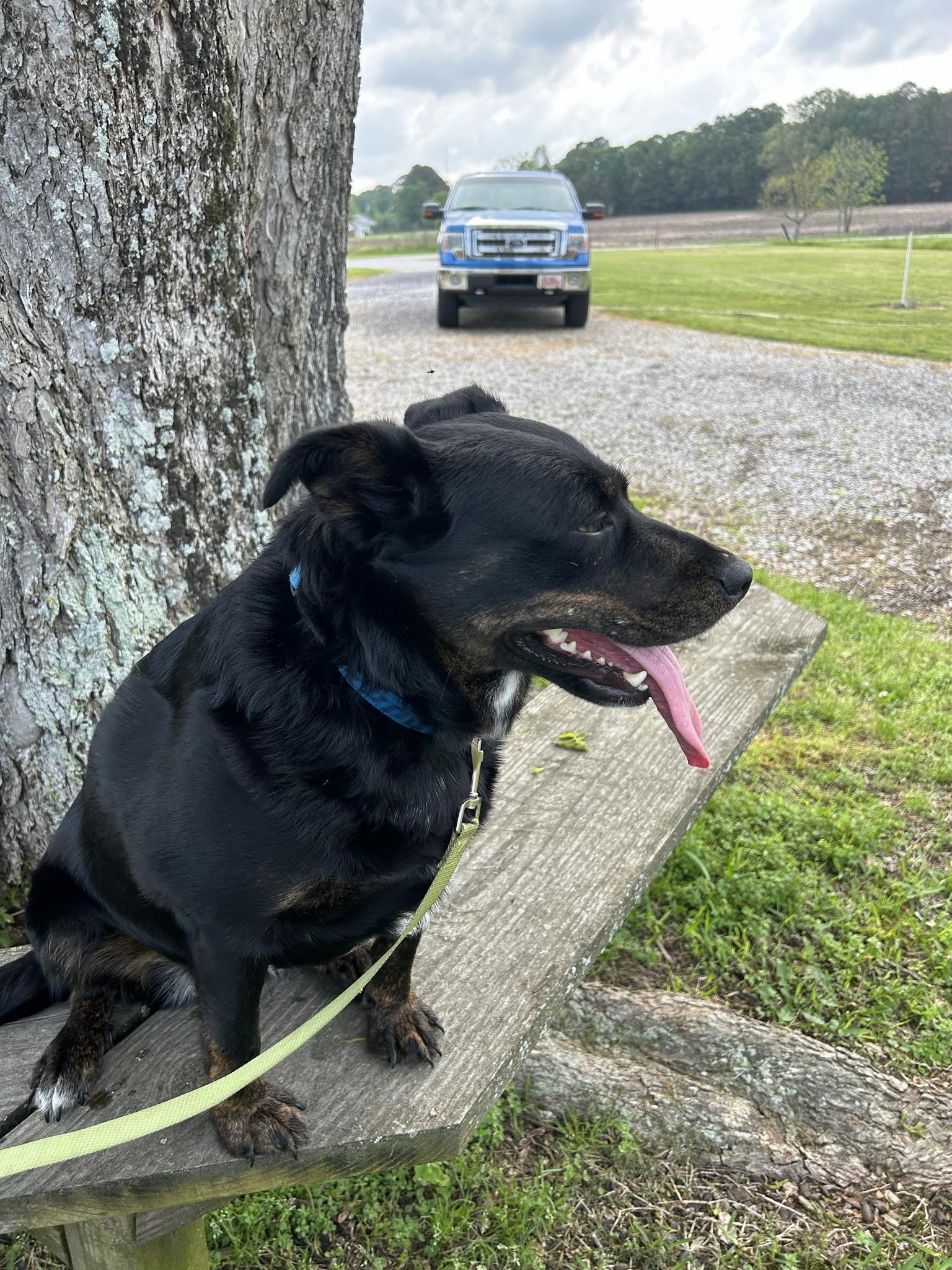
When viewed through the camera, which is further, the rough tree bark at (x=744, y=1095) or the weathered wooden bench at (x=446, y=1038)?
the rough tree bark at (x=744, y=1095)

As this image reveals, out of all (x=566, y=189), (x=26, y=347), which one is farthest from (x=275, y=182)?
(x=566, y=189)

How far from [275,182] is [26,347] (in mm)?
920

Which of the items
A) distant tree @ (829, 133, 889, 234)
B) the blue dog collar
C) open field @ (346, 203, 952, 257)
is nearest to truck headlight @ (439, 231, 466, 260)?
open field @ (346, 203, 952, 257)

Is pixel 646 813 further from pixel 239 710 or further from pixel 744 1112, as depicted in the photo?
pixel 239 710

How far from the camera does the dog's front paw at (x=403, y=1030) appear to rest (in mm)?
1785

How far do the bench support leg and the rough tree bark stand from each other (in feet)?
3.21

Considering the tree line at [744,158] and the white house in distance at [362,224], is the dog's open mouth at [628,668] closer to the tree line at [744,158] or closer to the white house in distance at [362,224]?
the tree line at [744,158]

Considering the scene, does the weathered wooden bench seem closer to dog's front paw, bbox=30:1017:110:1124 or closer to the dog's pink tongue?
dog's front paw, bbox=30:1017:110:1124

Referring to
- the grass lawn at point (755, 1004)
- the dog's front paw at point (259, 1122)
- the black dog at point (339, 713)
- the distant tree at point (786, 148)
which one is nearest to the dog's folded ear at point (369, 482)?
the black dog at point (339, 713)

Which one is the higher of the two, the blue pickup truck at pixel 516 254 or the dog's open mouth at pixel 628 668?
the blue pickup truck at pixel 516 254

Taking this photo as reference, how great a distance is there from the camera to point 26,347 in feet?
6.93

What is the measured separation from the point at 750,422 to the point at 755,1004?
7527 mm

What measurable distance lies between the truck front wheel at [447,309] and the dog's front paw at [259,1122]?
14.4 meters

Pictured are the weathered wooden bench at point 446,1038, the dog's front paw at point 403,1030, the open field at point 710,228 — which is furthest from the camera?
the open field at point 710,228
